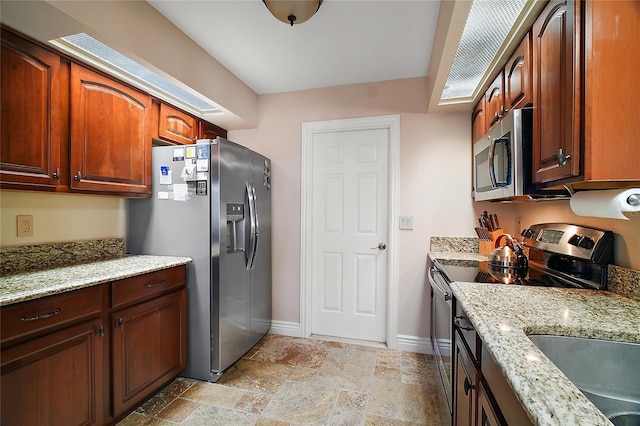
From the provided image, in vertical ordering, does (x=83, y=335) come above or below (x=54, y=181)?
below

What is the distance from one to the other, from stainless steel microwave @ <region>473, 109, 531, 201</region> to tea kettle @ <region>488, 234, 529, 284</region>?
1.13 feet

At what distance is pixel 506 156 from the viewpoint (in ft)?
4.85

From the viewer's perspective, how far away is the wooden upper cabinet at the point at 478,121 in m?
2.04

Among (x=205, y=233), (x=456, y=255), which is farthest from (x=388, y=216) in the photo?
(x=205, y=233)

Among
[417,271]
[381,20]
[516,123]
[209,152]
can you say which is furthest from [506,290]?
[209,152]

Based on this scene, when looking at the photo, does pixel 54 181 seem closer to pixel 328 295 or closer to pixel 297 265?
pixel 297 265

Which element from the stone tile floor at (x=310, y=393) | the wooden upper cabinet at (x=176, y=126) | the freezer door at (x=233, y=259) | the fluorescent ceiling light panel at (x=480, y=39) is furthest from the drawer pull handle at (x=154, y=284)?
the fluorescent ceiling light panel at (x=480, y=39)

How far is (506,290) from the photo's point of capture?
122 centimetres

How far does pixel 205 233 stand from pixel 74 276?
0.74m

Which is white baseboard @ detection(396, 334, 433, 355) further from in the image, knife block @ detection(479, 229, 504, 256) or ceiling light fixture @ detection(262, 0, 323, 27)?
ceiling light fixture @ detection(262, 0, 323, 27)

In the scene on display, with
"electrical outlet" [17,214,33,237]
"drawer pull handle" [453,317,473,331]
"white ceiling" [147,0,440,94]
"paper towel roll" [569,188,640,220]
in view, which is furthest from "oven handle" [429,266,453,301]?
"electrical outlet" [17,214,33,237]

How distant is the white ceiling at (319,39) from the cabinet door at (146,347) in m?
1.83

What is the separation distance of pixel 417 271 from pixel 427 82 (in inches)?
66.4

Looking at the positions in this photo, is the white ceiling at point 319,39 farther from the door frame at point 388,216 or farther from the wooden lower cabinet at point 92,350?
the wooden lower cabinet at point 92,350
